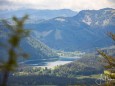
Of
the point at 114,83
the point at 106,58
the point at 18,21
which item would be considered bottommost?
the point at 114,83

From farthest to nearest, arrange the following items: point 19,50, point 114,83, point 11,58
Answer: point 114,83, point 19,50, point 11,58

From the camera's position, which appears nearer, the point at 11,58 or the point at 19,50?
the point at 11,58

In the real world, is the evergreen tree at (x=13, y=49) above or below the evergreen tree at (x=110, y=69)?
above

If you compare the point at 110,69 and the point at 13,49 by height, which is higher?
the point at 13,49

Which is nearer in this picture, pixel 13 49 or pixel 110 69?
pixel 13 49

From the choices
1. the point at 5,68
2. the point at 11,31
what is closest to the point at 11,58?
the point at 5,68

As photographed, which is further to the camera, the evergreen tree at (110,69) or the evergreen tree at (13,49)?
the evergreen tree at (110,69)

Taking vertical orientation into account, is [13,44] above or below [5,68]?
above

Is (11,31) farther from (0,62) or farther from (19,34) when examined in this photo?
(0,62)

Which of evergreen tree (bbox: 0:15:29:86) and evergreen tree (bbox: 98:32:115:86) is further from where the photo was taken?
evergreen tree (bbox: 98:32:115:86)

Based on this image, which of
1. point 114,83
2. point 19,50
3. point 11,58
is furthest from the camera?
point 114,83

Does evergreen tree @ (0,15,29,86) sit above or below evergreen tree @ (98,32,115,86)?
above
